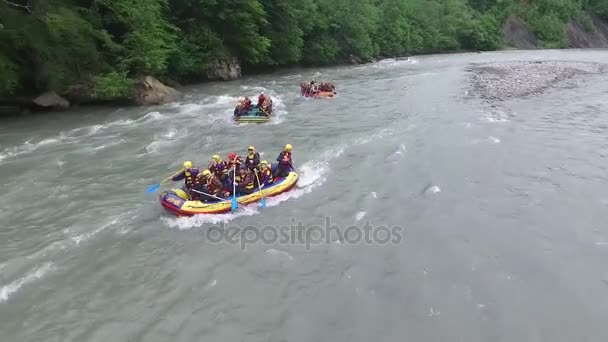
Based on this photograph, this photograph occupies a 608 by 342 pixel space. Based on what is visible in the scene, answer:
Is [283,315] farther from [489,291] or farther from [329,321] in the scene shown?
[489,291]

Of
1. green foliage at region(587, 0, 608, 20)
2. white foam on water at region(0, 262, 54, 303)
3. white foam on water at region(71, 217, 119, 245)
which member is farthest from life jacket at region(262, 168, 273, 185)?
green foliage at region(587, 0, 608, 20)

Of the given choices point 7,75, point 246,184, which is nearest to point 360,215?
point 246,184

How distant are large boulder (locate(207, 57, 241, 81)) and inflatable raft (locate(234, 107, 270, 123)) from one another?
1107cm

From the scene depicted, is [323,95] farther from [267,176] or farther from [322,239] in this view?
[322,239]

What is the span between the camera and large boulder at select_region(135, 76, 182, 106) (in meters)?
24.5

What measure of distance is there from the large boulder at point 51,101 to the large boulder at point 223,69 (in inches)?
424

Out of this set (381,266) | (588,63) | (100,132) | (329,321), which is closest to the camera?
(329,321)

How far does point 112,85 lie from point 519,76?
26.2 metres

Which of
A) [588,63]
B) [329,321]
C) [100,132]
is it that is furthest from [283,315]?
[588,63]

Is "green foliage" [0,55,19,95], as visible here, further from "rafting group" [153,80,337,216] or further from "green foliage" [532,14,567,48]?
"green foliage" [532,14,567,48]

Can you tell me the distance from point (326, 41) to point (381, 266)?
35771 mm

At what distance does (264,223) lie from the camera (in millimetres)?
12086

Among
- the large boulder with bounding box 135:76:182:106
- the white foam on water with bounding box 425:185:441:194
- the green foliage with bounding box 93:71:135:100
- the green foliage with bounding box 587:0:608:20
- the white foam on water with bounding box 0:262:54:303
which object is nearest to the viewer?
the white foam on water with bounding box 0:262:54:303

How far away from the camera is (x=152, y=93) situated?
81.7 ft
